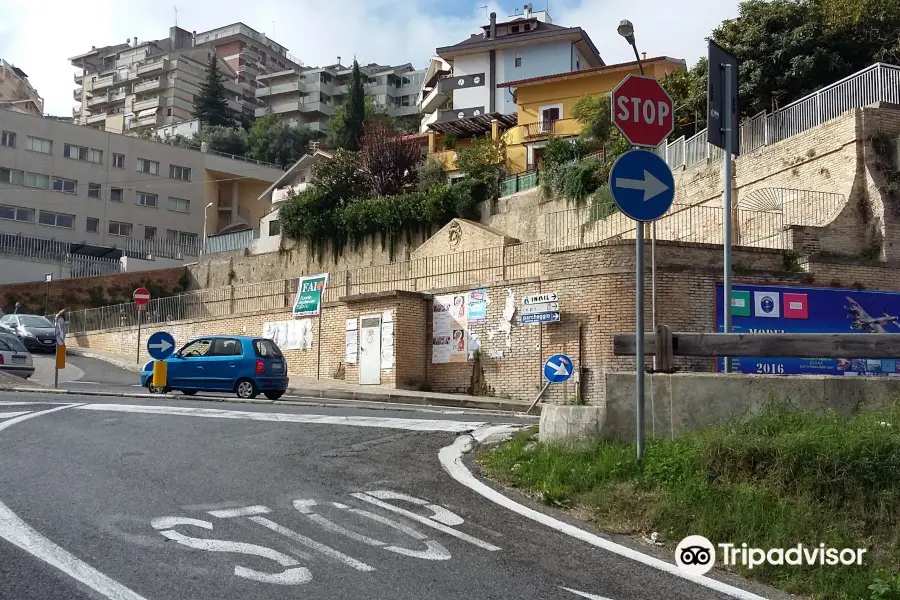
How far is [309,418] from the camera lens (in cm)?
1227

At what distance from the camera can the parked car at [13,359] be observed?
23609 mm

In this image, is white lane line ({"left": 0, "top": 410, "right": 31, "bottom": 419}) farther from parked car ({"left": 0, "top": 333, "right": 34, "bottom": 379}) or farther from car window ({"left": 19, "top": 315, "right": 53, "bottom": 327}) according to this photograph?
car window ({"left": 19, "top": 315, "right": 53, "bottom": 327})

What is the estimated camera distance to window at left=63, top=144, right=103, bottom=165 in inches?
2493

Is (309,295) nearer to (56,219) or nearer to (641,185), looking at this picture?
(641,185)

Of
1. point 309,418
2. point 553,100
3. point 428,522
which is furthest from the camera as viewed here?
point 553,100

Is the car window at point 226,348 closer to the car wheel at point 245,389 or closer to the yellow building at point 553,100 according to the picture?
the car wheel at point 245,389

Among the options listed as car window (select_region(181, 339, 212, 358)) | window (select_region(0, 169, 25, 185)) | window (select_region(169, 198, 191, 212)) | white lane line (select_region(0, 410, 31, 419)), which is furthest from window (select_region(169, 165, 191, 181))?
white lane line (select_region(0, 410, 31, 419))

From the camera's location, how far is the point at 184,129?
321 feet

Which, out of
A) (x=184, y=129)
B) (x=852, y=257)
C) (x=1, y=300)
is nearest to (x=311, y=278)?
(x=852, y=257)

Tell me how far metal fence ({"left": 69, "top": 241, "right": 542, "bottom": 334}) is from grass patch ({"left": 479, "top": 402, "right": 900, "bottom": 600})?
1673 centimetres

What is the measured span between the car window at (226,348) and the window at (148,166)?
4977 cm

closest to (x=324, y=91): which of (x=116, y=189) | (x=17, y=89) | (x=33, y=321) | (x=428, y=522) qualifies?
(x=17, y=89)

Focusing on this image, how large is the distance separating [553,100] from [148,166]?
3271 centimetres

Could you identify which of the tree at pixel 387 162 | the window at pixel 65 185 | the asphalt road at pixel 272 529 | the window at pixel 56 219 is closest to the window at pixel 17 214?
the window at pixel 56 219
